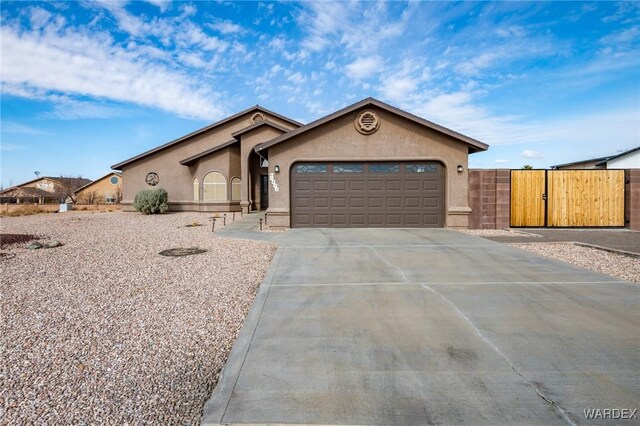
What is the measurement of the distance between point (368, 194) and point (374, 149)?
181 cm

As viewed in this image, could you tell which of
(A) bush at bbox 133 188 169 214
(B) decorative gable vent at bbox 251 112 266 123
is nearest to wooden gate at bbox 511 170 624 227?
(B) decorative gable vent at bbox 251 112 266 123

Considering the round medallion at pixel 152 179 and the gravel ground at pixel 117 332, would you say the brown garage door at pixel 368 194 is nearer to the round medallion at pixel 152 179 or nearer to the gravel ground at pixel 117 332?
the gravel ground at pixel 117 332

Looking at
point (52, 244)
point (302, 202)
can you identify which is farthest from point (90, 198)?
point (302, 202)

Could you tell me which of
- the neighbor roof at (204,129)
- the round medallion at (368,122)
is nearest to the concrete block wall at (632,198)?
the round medallion at (368,122)

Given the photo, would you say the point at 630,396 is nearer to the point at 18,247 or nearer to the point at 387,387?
the point at 387,387

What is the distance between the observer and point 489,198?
1320cm

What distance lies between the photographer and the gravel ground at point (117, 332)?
2682 millimetres

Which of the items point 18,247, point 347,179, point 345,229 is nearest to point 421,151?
point 347,179

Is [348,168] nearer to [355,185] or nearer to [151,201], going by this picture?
[355,185]

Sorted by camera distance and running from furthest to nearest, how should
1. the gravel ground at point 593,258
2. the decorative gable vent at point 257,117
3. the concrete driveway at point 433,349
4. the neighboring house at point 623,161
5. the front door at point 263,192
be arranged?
the neighboring house at point 623,161 → the decorative gable vent at point 257,117 → the front door at point 263,192 → the gravel ground at point 593,258 → the concrete driveway at point 433,349

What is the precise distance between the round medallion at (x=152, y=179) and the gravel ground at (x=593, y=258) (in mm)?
21042

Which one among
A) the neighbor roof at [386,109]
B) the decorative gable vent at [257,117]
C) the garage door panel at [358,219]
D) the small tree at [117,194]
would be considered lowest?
the garage door panel at [358,219]

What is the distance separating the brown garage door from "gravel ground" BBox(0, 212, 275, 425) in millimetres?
5382

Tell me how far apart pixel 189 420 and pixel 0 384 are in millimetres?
1899
